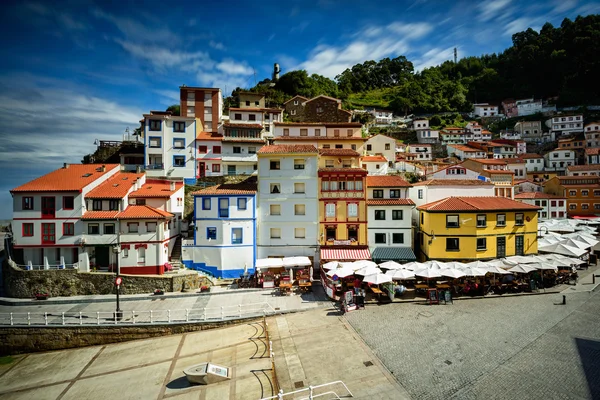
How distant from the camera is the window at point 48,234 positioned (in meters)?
26.4

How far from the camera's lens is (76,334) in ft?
66.4

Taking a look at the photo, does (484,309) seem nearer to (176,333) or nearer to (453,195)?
(453,195)

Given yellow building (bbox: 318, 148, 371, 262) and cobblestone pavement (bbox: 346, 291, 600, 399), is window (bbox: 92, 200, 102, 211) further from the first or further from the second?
cobblestone pavement (bbox: 346, 291, 600, 399)

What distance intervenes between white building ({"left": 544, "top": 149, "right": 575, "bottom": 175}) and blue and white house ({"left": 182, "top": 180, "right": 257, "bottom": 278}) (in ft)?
258

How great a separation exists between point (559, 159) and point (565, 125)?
22.8 metres

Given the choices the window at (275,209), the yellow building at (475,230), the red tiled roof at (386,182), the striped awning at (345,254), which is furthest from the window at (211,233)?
the yellow building at (475,230)

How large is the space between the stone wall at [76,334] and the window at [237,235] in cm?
931

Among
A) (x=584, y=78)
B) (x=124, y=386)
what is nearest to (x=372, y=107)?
(x=584, y=78)

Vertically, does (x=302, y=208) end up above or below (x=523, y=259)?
above

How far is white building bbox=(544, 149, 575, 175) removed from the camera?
230ft

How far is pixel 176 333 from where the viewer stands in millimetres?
20031

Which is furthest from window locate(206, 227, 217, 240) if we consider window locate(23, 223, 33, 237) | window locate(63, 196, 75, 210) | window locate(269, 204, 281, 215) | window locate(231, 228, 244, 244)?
window locate(23, 223, 33, 237)

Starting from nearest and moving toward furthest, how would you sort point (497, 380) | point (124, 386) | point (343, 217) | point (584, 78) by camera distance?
point (497, 380)
point (124, 386)
point (343, 217)
point (584, 78)

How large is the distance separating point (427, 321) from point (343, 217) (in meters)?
13.5
